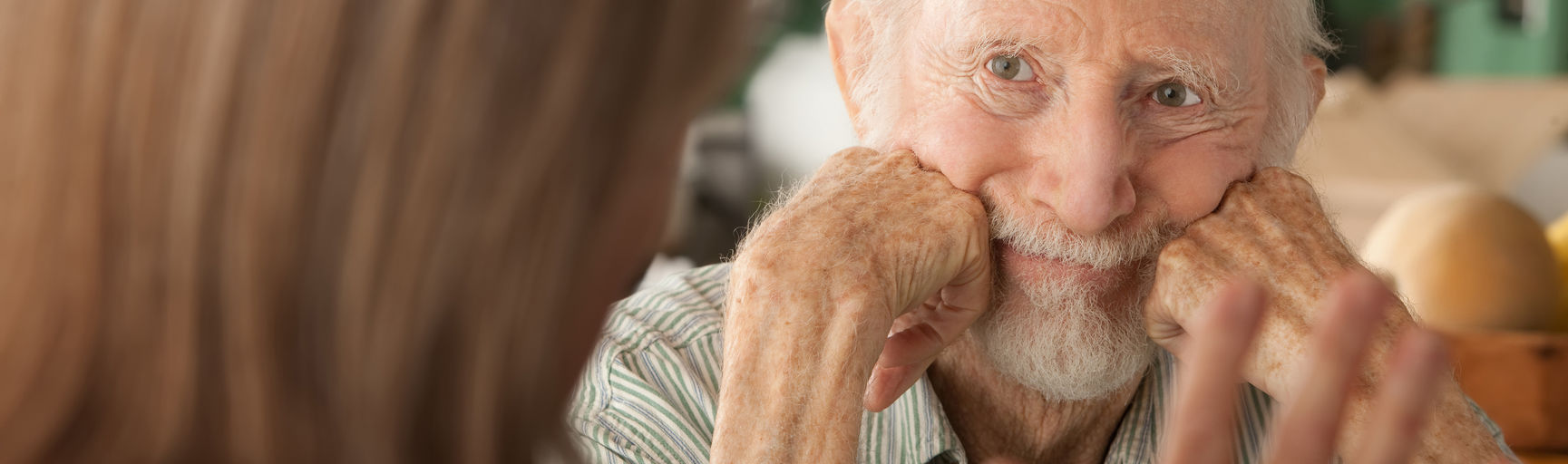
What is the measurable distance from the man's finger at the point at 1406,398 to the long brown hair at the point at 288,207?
372 millimetres

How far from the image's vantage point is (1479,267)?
204cm

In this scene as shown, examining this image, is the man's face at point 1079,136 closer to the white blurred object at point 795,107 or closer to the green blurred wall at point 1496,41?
the white blurred object at point 795,107

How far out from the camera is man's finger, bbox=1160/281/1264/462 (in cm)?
53

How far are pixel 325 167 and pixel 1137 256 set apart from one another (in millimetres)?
913

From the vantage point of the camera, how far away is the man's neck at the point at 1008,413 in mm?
1329

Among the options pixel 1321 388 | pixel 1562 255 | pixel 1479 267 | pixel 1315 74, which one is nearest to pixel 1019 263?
pixel 1315 74

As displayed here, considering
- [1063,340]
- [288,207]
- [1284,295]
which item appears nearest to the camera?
[288,207]

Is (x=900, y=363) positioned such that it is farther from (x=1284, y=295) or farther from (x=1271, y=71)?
(x=1271, y=71)

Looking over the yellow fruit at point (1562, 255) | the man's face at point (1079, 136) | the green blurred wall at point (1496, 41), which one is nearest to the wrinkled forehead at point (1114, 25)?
the man's face at point (1079, 136)

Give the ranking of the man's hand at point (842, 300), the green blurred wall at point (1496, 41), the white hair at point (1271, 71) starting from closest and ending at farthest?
the man's hand at point (842, 300)
the white hair at point (1271, 71)
the green blurred wall at point (1496, 41)

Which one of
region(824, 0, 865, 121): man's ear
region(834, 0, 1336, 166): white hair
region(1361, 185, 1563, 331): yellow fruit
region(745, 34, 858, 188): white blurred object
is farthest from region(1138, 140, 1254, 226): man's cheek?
region(745, 34, 858, 188): white blurred object

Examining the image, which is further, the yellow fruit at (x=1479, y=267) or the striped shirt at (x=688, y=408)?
the yellow fruit at (x=1479, y=267)

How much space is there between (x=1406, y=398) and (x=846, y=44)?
883 millimetres

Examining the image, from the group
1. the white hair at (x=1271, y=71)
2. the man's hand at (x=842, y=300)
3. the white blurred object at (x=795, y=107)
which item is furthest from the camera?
the white blurred object at (x=795, y=107)
